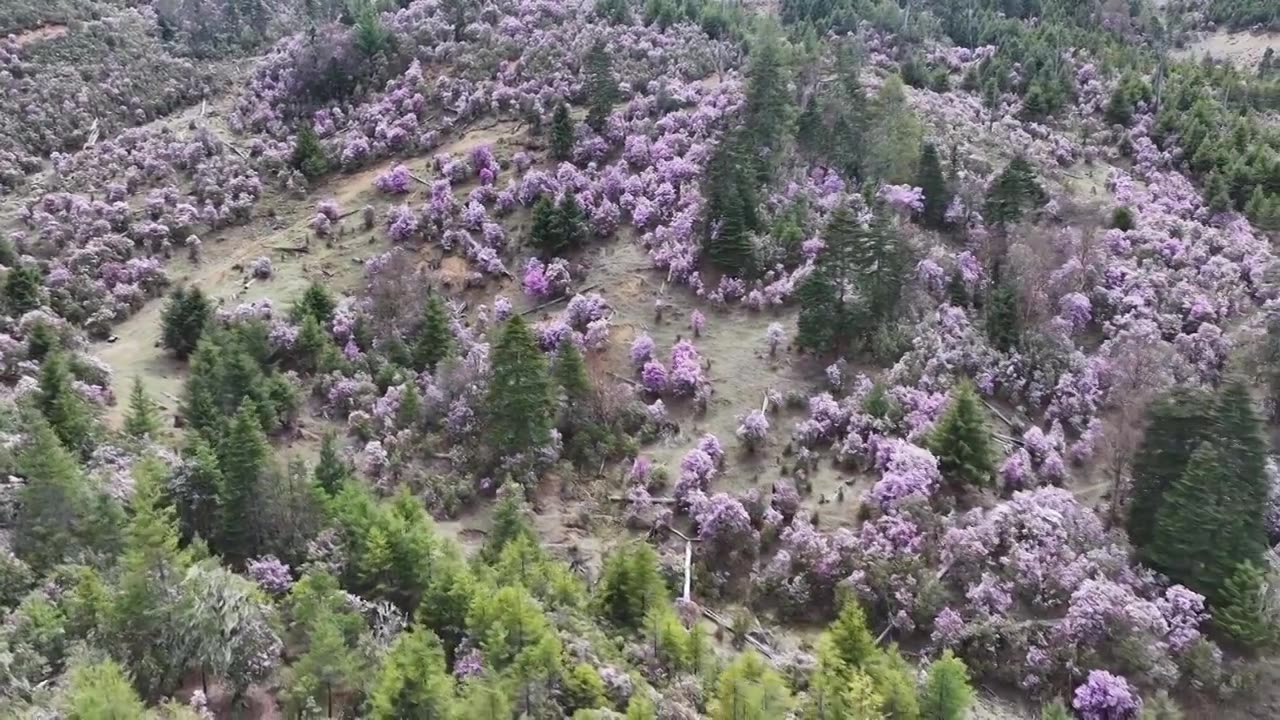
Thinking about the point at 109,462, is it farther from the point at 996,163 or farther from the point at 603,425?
the point at 996,163

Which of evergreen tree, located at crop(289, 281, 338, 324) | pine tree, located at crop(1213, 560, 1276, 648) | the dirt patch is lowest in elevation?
the dirt patch

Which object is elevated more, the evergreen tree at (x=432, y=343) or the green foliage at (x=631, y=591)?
the green foliage at (x=631, y=591)

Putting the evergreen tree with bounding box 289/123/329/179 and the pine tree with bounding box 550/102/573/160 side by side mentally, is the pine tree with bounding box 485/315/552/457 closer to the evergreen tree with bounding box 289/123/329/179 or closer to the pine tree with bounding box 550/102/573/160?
the pine tree with bounding box 550/102/573/160

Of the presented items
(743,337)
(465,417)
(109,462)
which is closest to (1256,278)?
(743,337)

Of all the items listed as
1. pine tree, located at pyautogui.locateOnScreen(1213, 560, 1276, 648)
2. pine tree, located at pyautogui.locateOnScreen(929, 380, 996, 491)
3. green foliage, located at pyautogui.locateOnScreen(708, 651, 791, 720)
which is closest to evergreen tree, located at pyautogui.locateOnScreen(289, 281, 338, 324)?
pine tree, located at pyautogui.locateOnScreen(929, 380, 996, 491)

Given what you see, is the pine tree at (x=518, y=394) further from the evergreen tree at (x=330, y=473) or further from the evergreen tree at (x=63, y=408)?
the evergreen tree at (x=63, y=408)

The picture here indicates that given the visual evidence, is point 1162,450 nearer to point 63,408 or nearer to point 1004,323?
point 1004,323

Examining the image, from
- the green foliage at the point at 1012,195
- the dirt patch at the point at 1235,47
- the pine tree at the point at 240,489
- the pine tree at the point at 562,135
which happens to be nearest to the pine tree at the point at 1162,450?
the green foliage at the point at 1012,195
